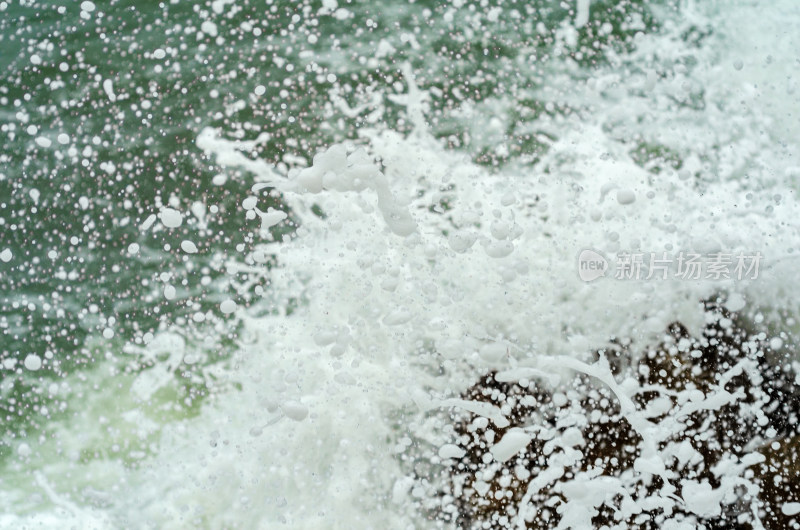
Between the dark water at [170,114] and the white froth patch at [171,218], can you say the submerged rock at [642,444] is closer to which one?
the dark water at [170,114]

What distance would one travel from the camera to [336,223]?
1.08 m

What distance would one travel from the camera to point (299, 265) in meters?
1.09

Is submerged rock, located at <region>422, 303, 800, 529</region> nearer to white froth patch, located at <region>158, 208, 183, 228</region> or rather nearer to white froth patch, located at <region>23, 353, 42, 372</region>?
white froth patch, located at <region>158, 208, 183, 228</region>

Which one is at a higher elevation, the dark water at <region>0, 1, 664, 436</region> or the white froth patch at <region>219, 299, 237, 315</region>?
the dark water at <region>0, 1, 664, 436</region>

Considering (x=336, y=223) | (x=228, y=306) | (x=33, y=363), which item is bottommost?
(x=33, y=363)

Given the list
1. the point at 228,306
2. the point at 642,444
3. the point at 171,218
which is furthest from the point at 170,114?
the point at 642,444

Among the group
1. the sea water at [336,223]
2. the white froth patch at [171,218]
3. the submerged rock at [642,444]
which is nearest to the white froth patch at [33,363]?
the sea water at [336,223]

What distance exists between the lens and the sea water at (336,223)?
3.46 feet

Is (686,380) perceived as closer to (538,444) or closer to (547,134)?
(538,444)

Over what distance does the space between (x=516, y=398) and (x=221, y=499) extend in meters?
0.53

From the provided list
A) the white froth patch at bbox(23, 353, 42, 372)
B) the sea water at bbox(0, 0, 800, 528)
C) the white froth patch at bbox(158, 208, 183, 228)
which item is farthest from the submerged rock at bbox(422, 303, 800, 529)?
the white froth patch at bbox(23, 353, 42, 372)

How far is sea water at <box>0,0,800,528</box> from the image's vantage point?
105 cm

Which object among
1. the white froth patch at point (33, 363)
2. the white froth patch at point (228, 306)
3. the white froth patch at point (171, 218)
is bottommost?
the white froth patch at point (33, 363)

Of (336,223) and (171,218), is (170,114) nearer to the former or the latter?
(171,218)
